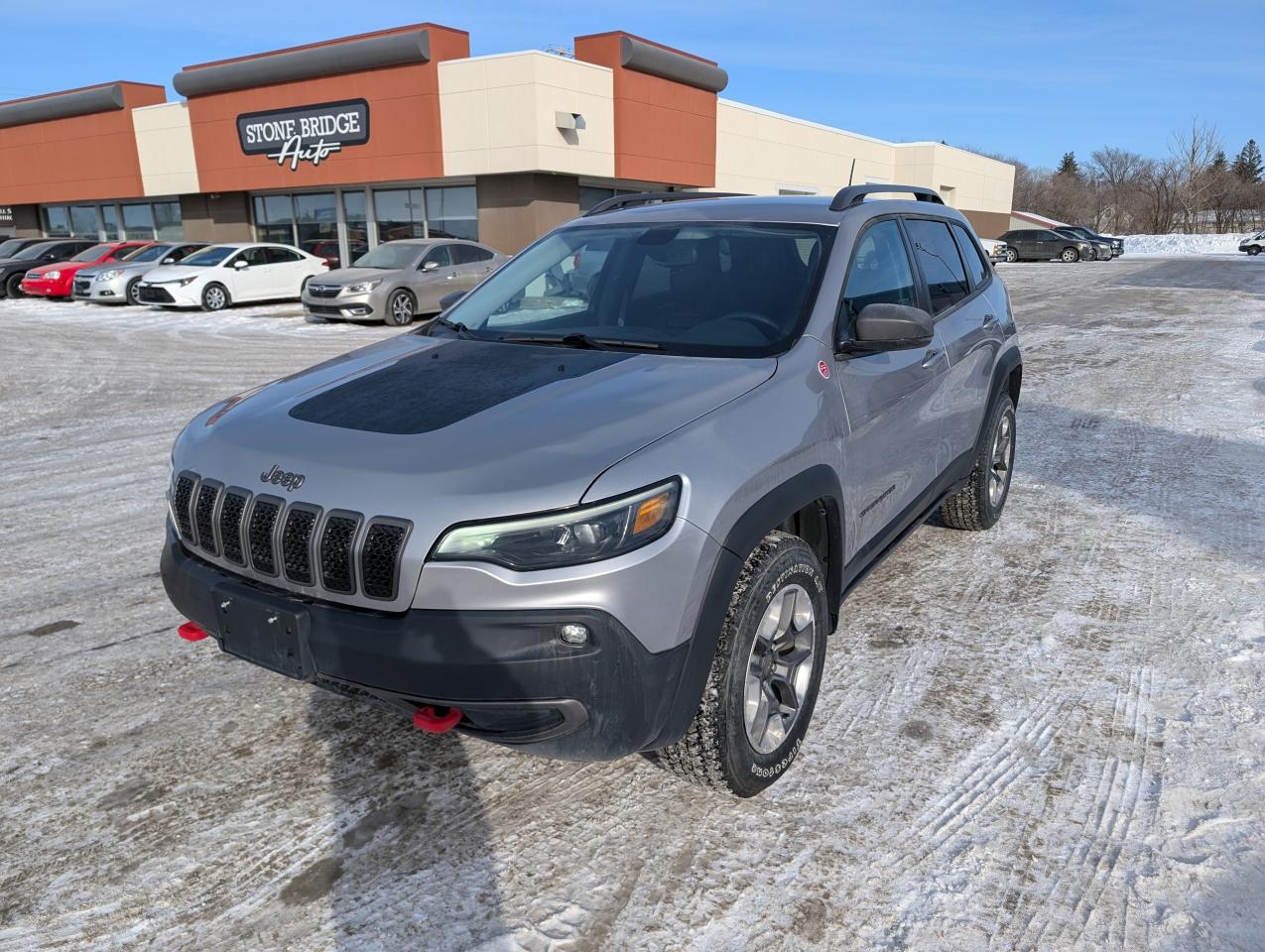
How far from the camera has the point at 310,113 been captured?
2616cm

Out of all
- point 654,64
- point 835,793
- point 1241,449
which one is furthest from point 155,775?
point 654,64

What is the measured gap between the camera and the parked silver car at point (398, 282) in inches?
648

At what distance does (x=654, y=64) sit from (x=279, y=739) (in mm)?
25472

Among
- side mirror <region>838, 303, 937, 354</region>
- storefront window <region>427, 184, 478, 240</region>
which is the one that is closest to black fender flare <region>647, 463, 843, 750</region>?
side mirror <region>838, 303, 937, 354</region>

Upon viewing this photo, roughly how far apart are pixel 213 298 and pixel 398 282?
19.6 feet

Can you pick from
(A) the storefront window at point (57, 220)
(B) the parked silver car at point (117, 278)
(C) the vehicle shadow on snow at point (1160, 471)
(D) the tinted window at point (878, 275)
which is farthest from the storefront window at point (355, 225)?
(D) the tinted window at point (878, 275)

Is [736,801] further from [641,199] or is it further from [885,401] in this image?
[641,199]

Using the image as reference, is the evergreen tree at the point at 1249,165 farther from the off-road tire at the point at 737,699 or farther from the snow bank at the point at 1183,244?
the off-road tire at the point at 737,699

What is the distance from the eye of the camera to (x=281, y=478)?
2.62 metres

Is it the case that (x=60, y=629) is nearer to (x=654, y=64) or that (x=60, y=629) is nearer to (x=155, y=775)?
(x=155, y=775)

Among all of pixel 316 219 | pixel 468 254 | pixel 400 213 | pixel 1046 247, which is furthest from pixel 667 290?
pixel 1046 247

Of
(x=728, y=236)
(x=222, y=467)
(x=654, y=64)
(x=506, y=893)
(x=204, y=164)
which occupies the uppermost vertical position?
(x=654, y=64)

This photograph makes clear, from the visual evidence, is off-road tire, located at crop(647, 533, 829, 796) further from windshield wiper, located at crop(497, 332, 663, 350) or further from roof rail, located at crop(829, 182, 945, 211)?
roof rail, located at crop(829, 182, 945, 211)

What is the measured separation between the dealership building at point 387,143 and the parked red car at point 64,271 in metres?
4.67
